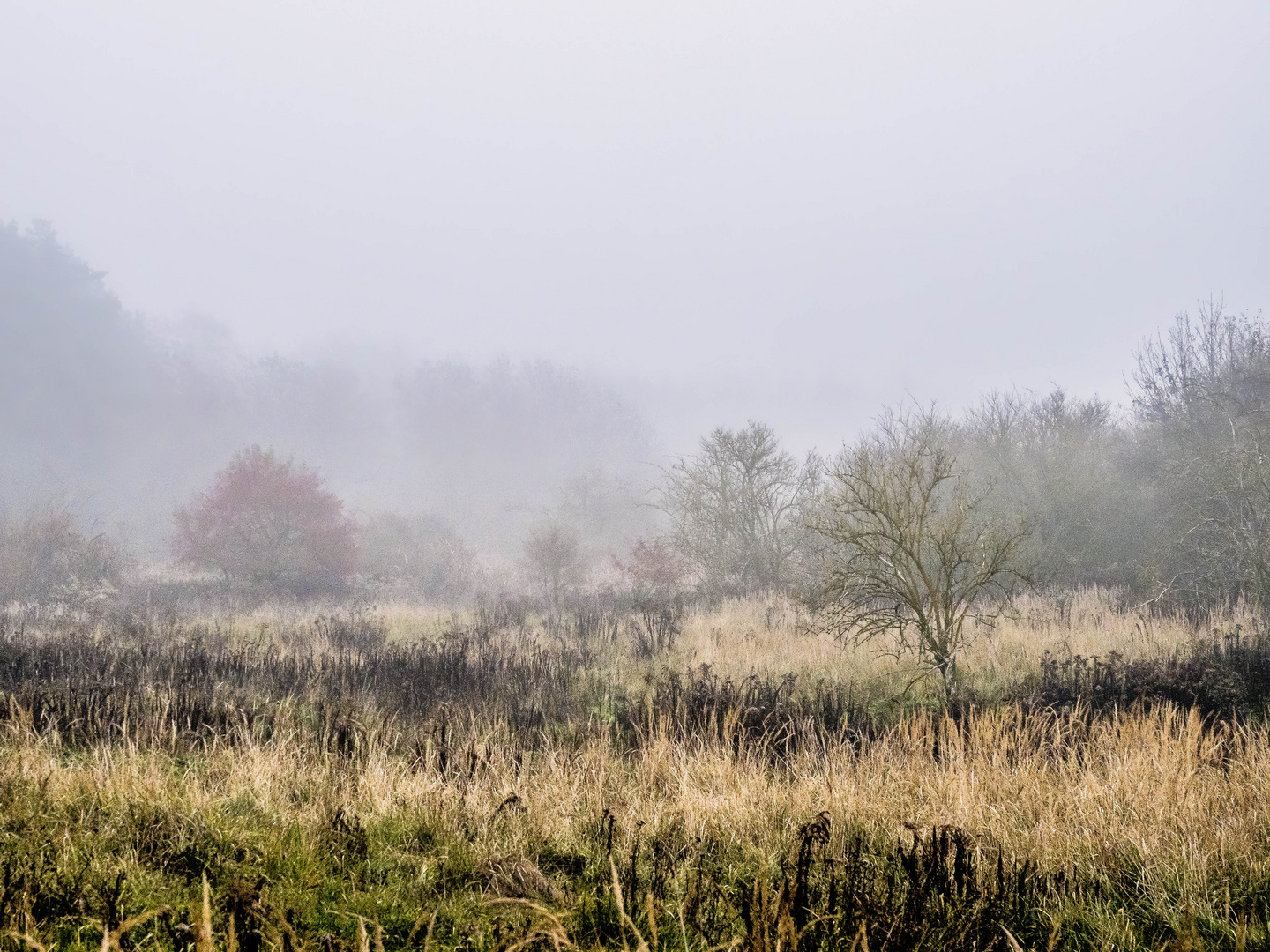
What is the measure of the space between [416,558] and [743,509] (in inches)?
601

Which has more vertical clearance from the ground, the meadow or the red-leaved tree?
the red-leaved tree

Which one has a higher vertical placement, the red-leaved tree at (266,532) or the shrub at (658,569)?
the red-leaved tree at (266,532)

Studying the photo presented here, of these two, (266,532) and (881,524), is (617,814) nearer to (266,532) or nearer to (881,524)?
(881,524)

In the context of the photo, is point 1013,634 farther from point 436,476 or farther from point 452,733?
point 436,476

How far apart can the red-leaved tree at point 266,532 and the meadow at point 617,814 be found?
13.8 m

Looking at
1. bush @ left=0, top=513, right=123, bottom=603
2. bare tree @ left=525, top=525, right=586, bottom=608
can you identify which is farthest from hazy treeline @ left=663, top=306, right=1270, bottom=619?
bush @ left=0, top=513, right=123, bottom=603

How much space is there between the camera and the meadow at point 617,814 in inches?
84.0

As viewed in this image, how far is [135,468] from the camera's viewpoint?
59875mm

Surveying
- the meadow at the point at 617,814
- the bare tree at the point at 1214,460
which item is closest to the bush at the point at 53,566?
the meadow at the point at 617,814

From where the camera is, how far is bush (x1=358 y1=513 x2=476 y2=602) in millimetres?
24422

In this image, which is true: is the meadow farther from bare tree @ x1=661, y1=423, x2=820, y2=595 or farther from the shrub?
the shrub

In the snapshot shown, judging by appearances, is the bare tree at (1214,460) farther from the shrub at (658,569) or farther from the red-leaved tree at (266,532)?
the red-leaved tree at (266,532)

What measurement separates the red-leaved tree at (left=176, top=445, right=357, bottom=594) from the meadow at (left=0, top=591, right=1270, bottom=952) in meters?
13.8

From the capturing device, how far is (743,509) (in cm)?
1848
